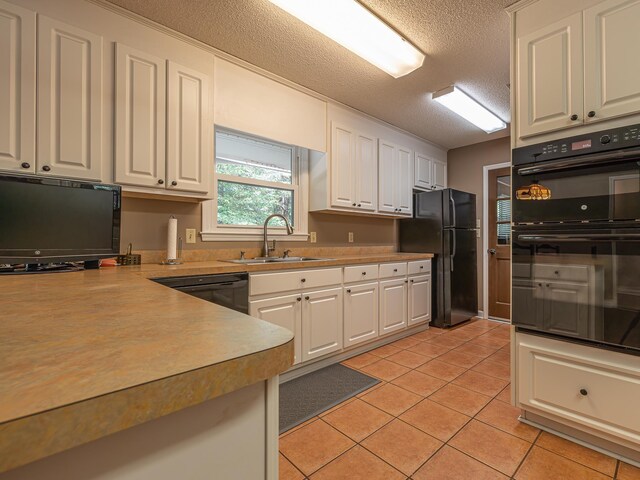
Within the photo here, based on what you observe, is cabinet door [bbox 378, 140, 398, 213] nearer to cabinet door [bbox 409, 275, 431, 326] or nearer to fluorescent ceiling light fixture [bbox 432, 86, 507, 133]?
fluorescent ceiling light fixture [bbox 432, 86, 507, 133]

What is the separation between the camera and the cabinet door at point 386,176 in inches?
143

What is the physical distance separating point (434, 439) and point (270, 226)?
207cm

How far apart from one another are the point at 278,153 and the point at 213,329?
2700mm

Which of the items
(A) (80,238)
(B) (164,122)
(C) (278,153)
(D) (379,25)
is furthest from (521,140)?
(A) (80,238)

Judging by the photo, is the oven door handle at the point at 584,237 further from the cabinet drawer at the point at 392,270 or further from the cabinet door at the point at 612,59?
the cabinet drawer at the point at 392,270

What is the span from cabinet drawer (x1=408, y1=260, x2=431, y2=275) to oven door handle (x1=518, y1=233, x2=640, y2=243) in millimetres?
1717

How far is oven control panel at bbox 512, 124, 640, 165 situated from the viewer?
151 centimetres

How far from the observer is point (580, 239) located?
5.39 feet

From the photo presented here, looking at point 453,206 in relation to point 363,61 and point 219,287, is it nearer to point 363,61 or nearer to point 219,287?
point 363,61

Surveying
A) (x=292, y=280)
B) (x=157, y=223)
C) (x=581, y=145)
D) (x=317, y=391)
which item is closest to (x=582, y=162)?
(x=581, y=145)

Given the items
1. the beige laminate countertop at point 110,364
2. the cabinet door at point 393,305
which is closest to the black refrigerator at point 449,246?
the cabinet door at point 393,305

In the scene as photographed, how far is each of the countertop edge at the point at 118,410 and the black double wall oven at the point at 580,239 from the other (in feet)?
5.98

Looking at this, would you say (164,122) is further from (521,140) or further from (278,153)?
(521,140)

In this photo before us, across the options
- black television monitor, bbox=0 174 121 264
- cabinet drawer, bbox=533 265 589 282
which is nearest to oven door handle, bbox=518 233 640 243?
cabinet drawer, bbox=533 265 589 282
